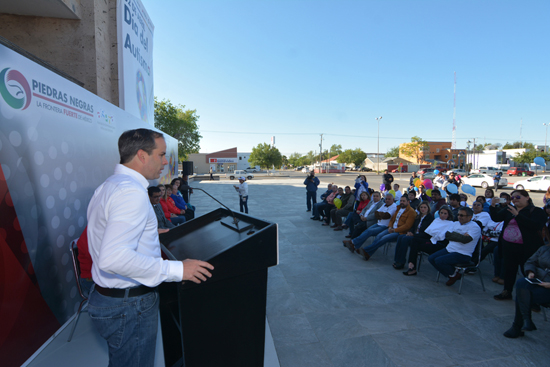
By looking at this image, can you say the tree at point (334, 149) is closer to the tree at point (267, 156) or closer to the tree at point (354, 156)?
the tree at point (354, 156)

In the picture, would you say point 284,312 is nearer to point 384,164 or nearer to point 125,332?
point 125,332

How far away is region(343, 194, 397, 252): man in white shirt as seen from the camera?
5594mm

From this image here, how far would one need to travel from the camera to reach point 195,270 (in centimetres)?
133

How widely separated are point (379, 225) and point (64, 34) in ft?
22.6

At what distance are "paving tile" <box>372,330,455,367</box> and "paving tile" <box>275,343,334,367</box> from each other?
62 centimetres

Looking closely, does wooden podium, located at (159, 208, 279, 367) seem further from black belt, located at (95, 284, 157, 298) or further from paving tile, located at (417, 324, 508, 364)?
paving tile, located at (417, 324, 508, 364)

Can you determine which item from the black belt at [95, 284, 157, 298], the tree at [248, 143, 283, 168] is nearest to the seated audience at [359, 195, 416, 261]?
the black belt at [95, 284, 157, 298]

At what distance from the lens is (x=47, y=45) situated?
15.4 feet

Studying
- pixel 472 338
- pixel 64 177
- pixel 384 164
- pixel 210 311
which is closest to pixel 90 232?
pixel 210 311

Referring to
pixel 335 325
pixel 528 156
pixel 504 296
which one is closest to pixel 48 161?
pixel 335 325

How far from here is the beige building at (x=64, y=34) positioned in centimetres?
448

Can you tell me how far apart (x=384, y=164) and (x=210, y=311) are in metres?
77.6

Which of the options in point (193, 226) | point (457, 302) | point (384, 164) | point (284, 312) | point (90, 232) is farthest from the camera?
point (384, 164)

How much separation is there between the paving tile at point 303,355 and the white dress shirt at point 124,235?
1.83 m
